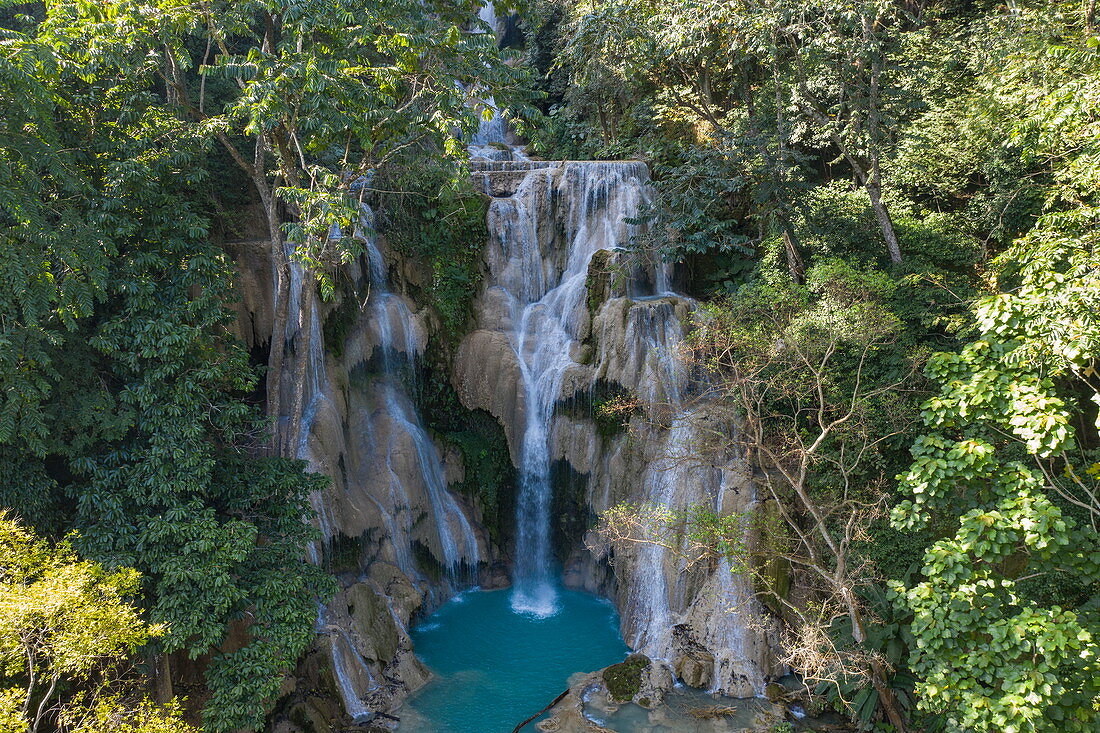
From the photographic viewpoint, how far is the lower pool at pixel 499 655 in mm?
11164

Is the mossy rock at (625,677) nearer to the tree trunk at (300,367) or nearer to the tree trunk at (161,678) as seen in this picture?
the tree trunk at (161,678)

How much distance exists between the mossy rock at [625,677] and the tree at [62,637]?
7.02 metres

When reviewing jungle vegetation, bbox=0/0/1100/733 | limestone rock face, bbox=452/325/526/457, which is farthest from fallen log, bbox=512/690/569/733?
limestone rock face, bbox=452/325/526/457

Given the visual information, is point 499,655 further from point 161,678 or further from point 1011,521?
point 1011,521

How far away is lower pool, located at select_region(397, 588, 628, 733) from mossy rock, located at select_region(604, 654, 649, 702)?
A: 0.84m

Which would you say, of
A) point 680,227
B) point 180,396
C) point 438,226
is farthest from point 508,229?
point 180,396

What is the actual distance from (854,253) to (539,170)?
9296 millimetres

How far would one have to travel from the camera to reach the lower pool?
36.6ft

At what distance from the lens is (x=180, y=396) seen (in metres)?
9.59

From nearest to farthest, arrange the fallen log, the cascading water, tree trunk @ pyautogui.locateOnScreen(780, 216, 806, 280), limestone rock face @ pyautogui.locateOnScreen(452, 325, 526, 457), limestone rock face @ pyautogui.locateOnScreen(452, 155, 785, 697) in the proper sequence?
the fallen log < limestone rock face @ pyautogui.locateOnScreen(452, 155, 785, 697) < tree trunk @ pyautogui.locateOnScreen(780, 216, 806, 280) < the cascading water < limestone rock face @ pyautogui.locateOnScreen(452, 325, 526, 457)

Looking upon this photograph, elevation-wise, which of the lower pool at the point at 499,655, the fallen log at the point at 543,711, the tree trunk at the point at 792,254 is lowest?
the lower pool at the point at 499,655

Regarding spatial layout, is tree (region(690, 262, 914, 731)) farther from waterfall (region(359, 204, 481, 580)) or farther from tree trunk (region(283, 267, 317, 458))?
tree trunk (region(283, 267, 317, 458))

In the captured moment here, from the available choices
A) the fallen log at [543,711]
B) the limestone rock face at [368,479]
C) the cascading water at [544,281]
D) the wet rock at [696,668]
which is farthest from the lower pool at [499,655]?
the wet rock at [696,668]

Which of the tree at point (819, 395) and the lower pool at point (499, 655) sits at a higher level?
the tree at point (819, 395)
